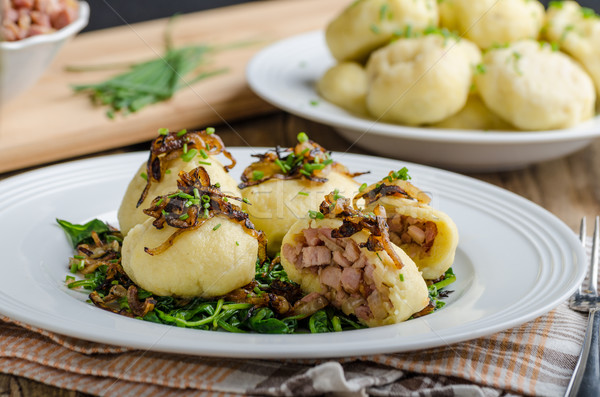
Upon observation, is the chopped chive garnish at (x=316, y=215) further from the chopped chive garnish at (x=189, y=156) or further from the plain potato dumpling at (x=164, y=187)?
the chopped chive garnish at (x=189, y=156)

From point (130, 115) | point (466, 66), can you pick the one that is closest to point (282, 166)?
point (466, 66)

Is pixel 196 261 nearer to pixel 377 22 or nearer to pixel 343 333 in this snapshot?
pixel 343 333

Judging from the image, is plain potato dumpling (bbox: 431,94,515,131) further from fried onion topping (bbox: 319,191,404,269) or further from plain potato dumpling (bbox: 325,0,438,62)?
fried onion topping (bbox: 319,191,404,269)

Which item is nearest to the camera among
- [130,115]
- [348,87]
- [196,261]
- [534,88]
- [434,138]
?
[196,261]

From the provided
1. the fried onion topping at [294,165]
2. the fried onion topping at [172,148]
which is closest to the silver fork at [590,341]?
the fried onion topping at [294,165]

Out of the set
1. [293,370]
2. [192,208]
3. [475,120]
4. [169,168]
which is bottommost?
[475,120]

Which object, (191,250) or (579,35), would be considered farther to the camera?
(579,35)
